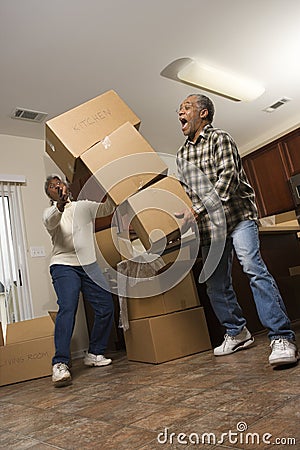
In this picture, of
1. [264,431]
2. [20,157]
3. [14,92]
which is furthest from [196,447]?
[20,157]

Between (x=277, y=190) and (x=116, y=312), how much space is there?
2.59 metres

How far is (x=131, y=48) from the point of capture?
306 cm

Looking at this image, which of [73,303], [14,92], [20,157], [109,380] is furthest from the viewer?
[20,157]

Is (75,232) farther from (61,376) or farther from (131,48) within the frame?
(131,48)

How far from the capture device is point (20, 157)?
13.4 ft

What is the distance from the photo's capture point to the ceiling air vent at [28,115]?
3.62 metres

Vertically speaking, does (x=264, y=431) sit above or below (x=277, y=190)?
below

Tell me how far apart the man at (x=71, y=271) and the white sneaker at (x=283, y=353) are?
109 centimetres

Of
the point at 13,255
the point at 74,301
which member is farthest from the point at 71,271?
the point at 13,255

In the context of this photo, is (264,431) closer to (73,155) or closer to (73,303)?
(73,155)

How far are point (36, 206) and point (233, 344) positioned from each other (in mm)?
2592

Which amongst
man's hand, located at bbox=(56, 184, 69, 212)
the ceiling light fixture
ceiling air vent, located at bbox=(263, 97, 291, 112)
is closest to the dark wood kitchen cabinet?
ceiling air vent, located at bbox=(263, 97, 291, 112)

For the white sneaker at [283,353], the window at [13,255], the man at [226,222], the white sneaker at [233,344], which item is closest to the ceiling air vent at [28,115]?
the window at [13,255]

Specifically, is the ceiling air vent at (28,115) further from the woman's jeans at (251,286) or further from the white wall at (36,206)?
the woman's jeans at (251,286)
